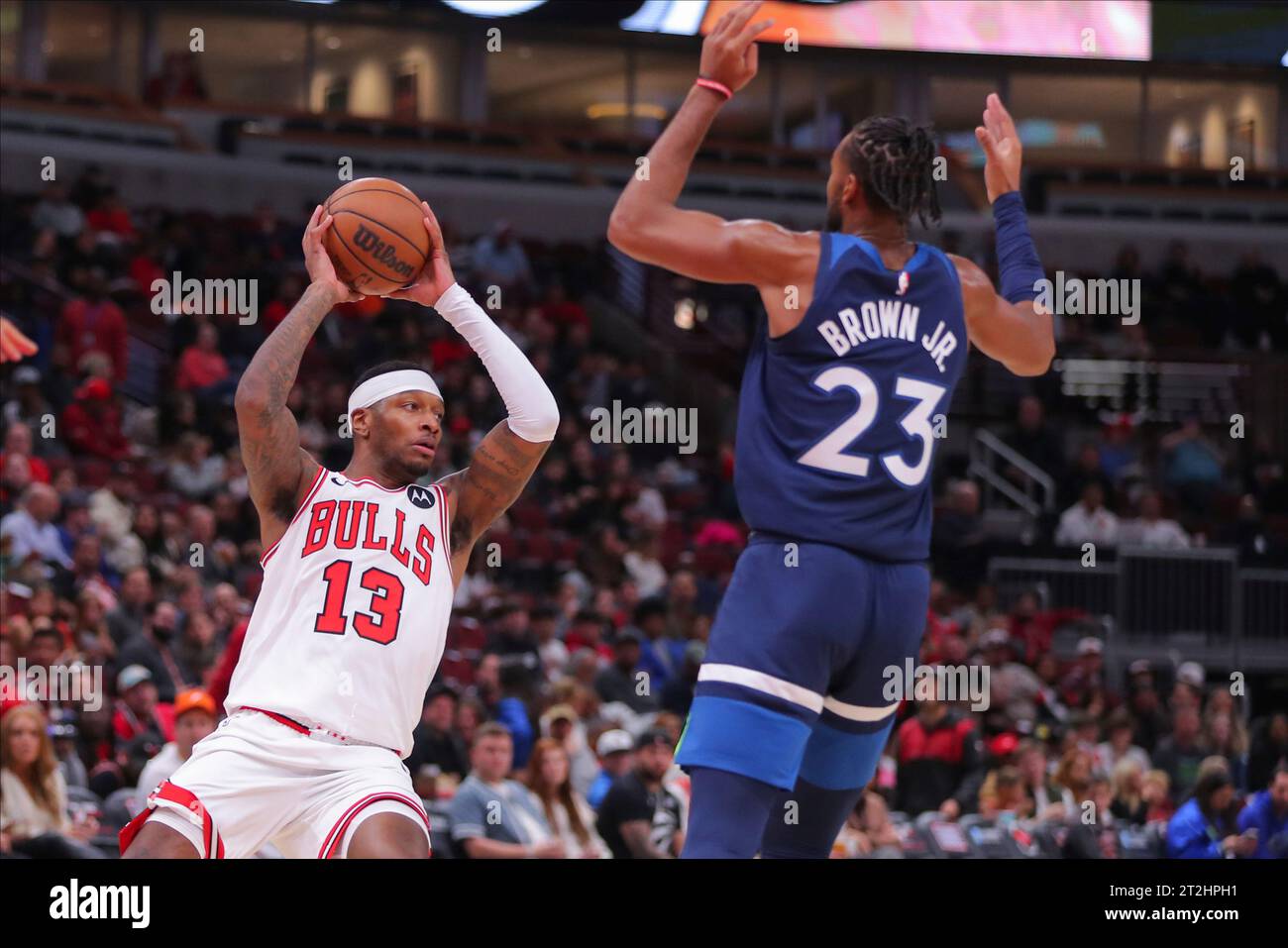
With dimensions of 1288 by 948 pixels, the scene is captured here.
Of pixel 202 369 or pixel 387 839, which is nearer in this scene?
pixel 387 839

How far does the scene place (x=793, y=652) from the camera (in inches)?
169

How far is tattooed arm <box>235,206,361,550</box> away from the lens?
5.00 metres

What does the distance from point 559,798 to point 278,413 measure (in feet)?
17.3

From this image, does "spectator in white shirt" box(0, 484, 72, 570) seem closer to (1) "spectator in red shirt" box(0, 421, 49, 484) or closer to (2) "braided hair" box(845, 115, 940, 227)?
(1) "spectator in red shirt" box(0, 421, 49, 484)

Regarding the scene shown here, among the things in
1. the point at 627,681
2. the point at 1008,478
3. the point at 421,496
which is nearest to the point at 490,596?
the point at 627,681

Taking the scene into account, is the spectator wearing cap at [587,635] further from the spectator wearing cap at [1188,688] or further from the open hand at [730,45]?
the open hand at [730,45]

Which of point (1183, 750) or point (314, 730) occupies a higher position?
point (314, 730)

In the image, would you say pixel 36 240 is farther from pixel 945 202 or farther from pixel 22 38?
pixel 945 202

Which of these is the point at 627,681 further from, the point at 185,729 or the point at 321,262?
the point at 321,262

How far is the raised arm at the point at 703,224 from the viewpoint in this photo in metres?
4.25

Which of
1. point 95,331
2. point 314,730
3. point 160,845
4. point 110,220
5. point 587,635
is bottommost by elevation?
point 587,635

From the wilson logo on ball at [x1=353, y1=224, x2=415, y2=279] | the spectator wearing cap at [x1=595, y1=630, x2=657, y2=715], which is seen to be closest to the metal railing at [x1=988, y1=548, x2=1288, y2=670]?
the spectator wearing cap at [x1=595, y1=630, x2=657, y2=715]

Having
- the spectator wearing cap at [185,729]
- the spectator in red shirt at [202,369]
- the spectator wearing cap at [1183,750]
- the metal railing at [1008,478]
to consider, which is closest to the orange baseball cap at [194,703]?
the spectator wearing cap at [185,729]

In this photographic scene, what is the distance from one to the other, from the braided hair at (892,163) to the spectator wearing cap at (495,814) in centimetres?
544
